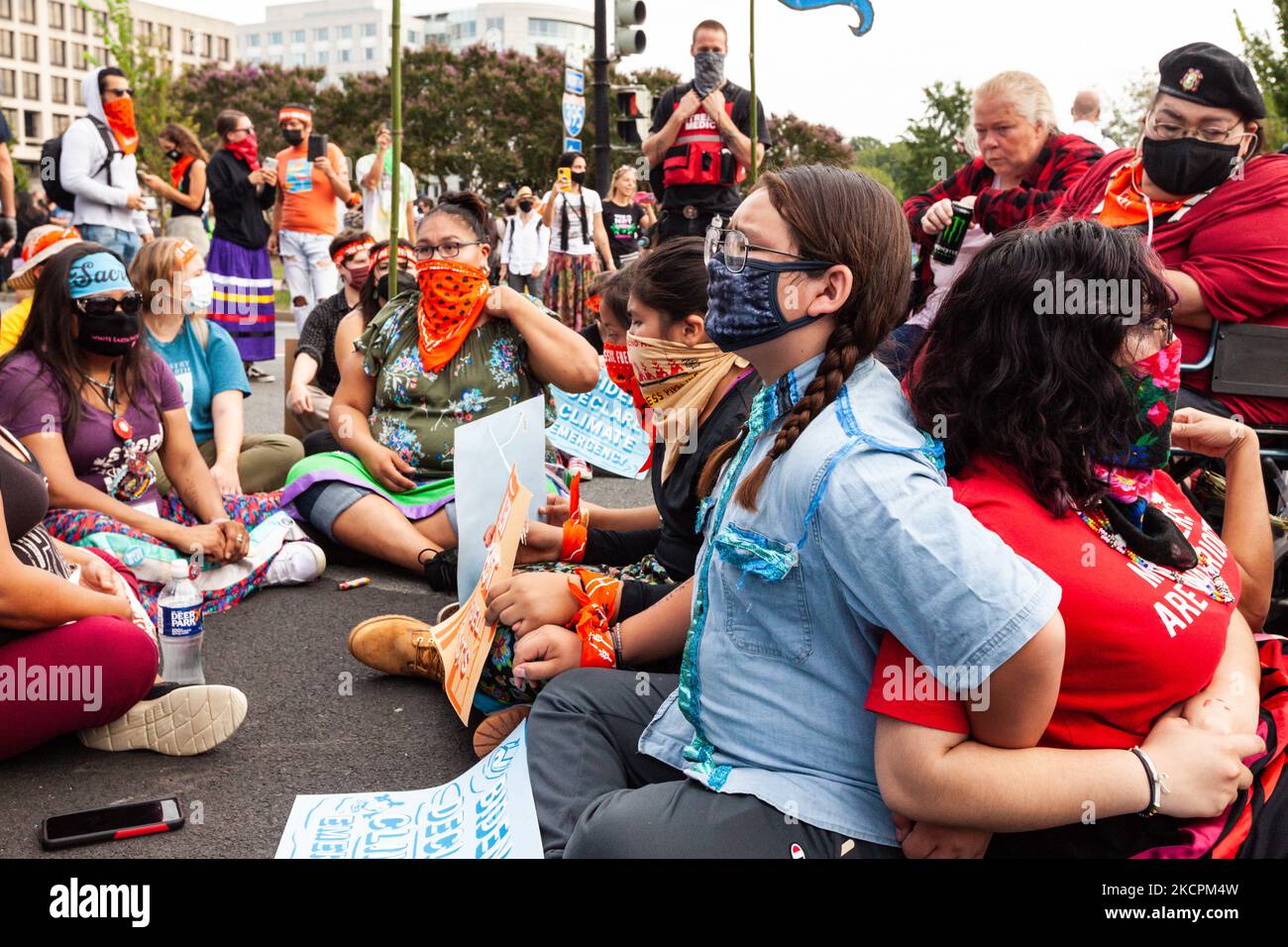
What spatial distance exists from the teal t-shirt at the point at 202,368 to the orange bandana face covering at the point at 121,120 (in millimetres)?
4094

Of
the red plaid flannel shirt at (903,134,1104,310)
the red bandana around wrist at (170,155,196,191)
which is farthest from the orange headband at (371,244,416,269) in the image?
the red bandana around wrist at (170,155,196,191)

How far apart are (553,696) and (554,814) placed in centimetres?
31

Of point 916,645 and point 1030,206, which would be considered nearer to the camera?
point 916,645

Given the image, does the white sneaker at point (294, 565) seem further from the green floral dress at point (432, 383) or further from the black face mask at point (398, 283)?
the black face mask at point (398, 283)

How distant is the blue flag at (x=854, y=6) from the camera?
441cm

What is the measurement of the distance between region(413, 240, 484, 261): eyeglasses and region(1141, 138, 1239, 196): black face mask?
2389 mm

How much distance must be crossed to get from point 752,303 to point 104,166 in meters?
7.76

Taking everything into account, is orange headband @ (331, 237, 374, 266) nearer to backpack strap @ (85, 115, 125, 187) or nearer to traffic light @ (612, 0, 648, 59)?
backpack strap @ (85, 115, 125, 187)

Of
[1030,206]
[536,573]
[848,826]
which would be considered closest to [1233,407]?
[1030,206]

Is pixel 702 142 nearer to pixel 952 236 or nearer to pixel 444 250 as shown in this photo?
pixel 444 250

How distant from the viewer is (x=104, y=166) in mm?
8445

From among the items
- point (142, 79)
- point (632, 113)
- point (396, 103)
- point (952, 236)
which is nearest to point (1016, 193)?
point (952, 236)
